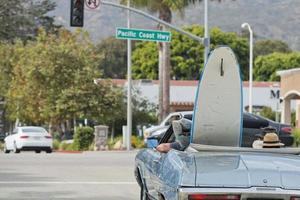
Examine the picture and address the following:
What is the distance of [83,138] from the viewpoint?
37719mm

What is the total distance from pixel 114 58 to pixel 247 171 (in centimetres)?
8776

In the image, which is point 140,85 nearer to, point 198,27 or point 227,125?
point 198,27

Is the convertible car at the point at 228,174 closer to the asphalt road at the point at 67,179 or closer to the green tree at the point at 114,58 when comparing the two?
the asphalt road at the point at 67,179

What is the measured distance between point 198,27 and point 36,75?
39105 mm

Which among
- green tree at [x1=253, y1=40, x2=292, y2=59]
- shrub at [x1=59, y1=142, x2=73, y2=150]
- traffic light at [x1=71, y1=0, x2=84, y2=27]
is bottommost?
shrub at [x1=59, y1=142, x2=73, y2=150]

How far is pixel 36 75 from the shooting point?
45.7 metres

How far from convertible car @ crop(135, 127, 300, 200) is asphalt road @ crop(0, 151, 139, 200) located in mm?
6316

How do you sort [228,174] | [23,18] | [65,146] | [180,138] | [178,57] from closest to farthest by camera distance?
[228,174] → [180,138] → [65,146] → [23,18] → [178,57]

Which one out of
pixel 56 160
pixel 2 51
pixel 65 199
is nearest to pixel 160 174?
pixel 65 199

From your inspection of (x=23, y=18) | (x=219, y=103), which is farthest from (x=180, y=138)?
(x=23, y=18)

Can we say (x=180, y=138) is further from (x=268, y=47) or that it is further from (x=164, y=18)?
(x=268, y=47)

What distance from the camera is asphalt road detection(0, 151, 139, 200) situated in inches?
546

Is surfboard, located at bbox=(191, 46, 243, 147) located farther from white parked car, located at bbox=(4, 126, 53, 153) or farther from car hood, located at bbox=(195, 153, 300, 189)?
white parked car, located at bbox=(4, 126, 53, 153)

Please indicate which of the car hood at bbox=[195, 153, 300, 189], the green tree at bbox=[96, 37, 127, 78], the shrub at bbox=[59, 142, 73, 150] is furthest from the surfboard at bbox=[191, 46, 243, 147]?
the green tree at bbox=[96, 37, 127, 78]
